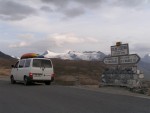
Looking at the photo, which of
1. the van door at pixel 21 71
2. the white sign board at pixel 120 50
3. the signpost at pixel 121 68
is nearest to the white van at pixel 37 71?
the van door at pixel 21 71

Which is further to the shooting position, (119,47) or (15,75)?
(15,75)

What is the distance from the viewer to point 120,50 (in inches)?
1041

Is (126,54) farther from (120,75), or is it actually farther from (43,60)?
(43,60)

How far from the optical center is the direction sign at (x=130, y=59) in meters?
24.8

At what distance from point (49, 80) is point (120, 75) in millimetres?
5659

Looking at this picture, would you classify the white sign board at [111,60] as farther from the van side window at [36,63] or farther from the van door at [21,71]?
the van door at [21,71]

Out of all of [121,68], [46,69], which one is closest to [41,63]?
[46,69]

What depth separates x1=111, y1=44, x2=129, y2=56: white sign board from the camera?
85.4 ft

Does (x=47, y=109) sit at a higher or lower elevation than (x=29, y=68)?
lower

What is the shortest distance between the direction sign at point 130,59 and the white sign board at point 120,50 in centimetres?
33

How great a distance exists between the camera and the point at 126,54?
84.8ft

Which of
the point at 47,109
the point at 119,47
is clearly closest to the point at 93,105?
the point at 47,109

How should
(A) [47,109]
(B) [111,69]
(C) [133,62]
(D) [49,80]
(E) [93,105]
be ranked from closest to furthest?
(A) [47,109], (E) [93,105], (C) [133,62], (B) [111,69], (D) [49,80]

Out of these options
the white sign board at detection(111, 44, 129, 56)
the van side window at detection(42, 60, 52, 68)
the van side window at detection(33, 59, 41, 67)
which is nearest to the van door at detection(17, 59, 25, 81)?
the van side window at detection(33, 59, 41, 67)
